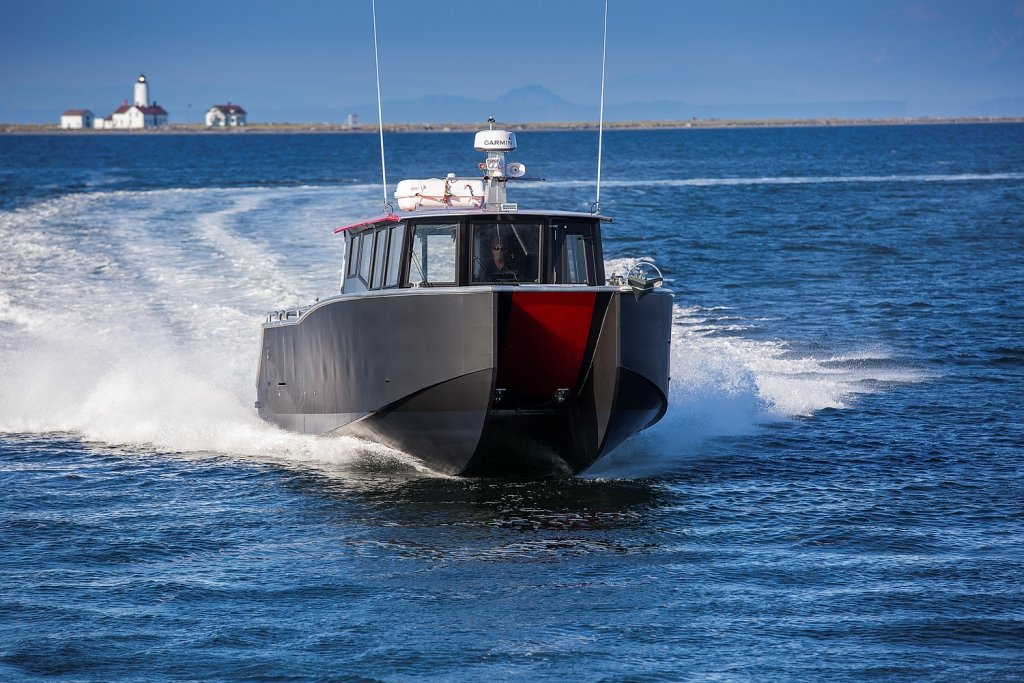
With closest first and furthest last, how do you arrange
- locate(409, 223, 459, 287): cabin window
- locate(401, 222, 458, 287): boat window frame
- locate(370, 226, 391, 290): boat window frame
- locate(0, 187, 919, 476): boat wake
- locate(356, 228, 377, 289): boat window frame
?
1. locate(401, 222, 458, 287): boat window frame
2. locate(409, 223, 459, 287): cabin window
3. locate(370, 226, 391, 290): boat window frame
4. locate(356, 228, 377, 289): boat window frame
5. locate(0, 187, 919, 476): boat wake

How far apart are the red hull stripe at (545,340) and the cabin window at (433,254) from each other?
42.4 inches

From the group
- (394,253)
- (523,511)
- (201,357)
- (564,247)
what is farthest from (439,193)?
(201,357)

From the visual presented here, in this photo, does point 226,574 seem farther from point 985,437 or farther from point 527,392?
point 985,437

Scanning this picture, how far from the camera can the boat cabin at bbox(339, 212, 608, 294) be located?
12.9 meters

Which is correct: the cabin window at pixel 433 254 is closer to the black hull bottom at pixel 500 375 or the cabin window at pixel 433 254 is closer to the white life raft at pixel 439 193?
the black hull bottom at pixel 500 375

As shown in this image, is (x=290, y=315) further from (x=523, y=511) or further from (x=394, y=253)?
(x=523, y=511)

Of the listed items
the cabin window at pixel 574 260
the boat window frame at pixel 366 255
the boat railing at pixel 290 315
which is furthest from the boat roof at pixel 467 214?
the boat railing at pixel 290 315

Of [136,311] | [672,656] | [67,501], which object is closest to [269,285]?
[136,311]

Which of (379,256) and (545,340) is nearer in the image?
(545,340)

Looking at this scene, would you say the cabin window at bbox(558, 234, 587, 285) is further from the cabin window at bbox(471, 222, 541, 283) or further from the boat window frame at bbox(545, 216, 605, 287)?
the cabin window at bbox(471, 222, 541, 283)

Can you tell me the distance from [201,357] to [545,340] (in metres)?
9.57

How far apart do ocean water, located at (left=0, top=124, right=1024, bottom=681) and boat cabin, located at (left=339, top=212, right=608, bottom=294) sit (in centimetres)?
134

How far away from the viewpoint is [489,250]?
1295 cm

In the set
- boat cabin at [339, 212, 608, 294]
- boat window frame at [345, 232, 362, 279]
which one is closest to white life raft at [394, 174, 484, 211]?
boat window frame at [345, 232, 362, 279]
